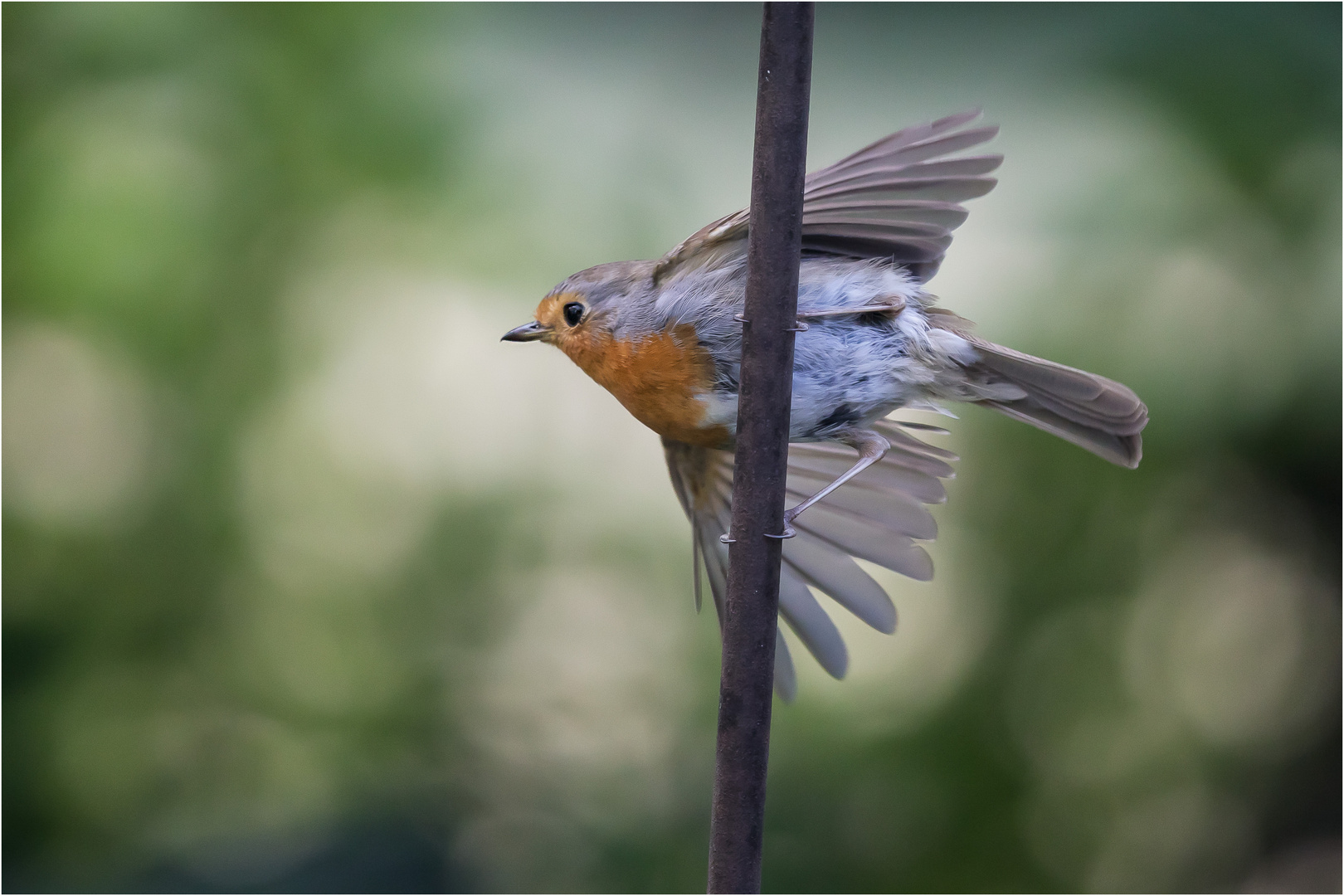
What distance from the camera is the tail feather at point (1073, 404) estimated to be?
2139 mm

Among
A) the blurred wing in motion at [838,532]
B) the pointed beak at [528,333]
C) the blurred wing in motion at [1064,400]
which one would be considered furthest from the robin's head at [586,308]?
the blurred wing in motion at [1064,400]

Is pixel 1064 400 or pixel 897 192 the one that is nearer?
pixel 897 192

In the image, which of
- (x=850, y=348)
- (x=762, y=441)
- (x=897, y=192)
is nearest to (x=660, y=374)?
(x=850, y=348)

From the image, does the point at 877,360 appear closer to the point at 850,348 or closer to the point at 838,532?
the point at 850,348

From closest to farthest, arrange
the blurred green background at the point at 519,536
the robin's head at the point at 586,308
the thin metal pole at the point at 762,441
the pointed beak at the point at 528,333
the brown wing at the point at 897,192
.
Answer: the thin metal pole at the point at 762,441
the brown wing at the point at 897,192
the robin's head at the point at 586,308
the pointed beak at the point at 528,333
the blurred green background at the point at 519,536

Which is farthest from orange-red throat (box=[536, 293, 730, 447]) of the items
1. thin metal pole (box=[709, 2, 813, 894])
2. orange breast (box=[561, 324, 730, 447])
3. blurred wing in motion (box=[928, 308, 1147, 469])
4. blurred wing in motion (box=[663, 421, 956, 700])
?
thin metal pole (box=[709, 2, 813, 894])

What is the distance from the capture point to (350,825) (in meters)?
3.04

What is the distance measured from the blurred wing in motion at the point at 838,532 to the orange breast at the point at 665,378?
0.33 metres

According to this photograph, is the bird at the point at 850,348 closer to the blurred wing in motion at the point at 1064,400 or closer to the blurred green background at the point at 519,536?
the blurred wing in motion at the point at 1064,400

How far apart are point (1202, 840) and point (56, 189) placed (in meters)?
3.65

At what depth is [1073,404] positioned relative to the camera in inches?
86.4

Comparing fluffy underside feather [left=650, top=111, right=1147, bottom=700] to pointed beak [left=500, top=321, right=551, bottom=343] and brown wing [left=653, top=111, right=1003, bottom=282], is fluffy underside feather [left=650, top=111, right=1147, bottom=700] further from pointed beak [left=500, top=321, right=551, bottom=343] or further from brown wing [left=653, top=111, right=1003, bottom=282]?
pointed beak [left=500, top=321, right=551, bottom=343]

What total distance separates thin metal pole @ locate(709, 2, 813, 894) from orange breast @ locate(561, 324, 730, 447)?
65 cm

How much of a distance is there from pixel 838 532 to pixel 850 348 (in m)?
0.48
